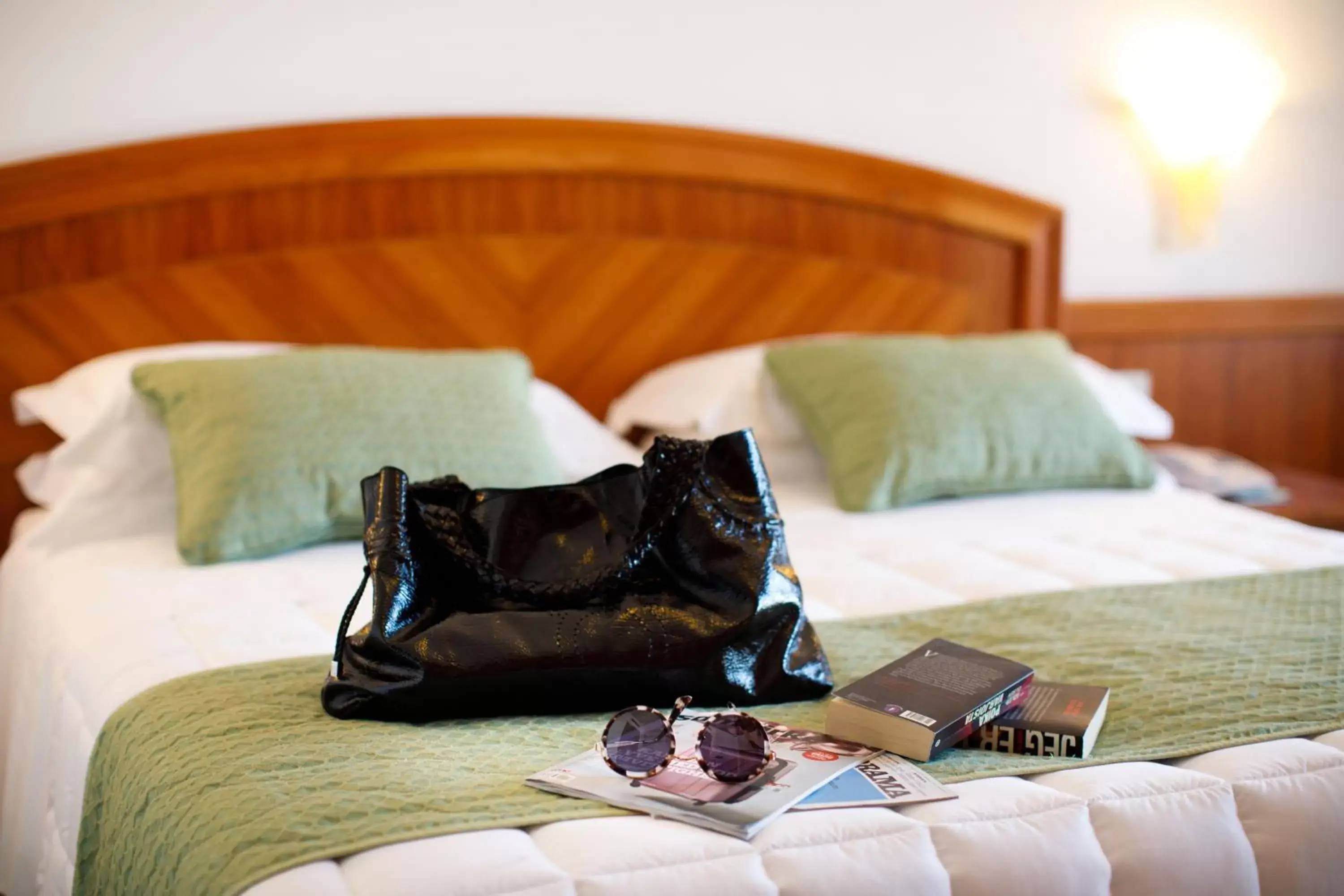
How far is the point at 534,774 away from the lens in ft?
3.22

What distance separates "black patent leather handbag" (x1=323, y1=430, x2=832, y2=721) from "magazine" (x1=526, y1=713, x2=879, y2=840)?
0.11m

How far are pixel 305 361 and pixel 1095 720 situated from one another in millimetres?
1307

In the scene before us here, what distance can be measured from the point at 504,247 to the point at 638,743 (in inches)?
64.4

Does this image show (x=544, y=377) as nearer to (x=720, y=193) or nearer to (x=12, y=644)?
(x=720, y=193)

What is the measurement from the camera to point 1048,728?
106 cm

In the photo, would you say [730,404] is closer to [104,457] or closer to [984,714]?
[104,457]

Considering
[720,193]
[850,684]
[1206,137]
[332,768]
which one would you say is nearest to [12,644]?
[332,768]

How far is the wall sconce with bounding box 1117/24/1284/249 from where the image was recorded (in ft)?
9.58

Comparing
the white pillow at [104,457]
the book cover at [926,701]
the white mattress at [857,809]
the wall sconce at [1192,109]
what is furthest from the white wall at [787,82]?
the book cover at [926,701]

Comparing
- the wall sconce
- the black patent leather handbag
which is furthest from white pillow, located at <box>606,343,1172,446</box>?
the black patent leather handbag

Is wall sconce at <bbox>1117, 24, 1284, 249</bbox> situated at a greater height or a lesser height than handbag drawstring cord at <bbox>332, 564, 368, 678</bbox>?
greater

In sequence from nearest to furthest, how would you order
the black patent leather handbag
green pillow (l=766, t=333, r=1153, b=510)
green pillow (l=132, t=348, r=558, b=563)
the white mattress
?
the white mattress, the black patent leather handbag, green pillow (l=132, t=348, r=558, b=563), green pillow (l=766, t=333, r=1153, b=510)

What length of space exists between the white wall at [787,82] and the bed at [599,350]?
0.25 feet

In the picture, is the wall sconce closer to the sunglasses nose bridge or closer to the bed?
the bed
